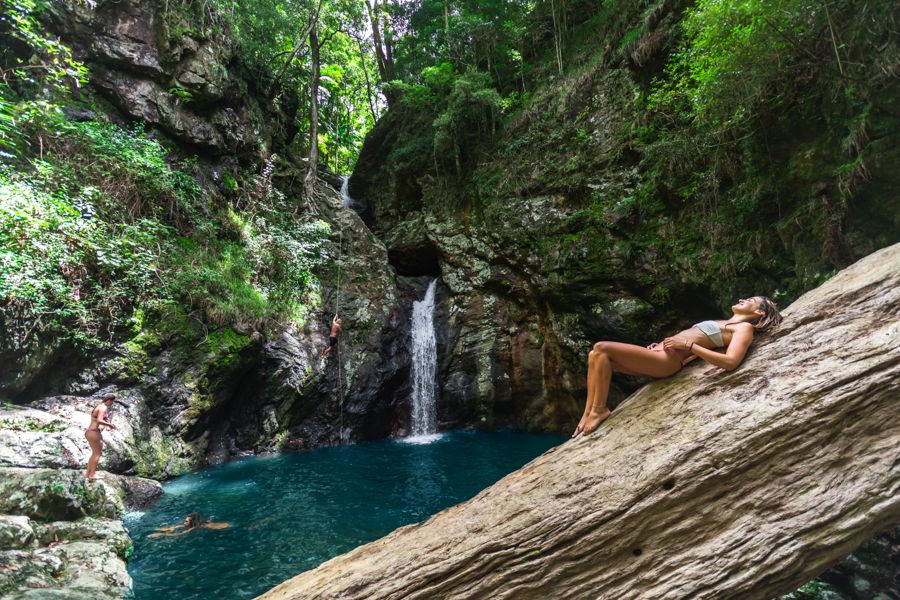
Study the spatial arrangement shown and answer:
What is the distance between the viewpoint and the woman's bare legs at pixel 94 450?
24.0 ft

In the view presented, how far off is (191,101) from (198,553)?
13.6 metres

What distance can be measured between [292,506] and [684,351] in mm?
8093

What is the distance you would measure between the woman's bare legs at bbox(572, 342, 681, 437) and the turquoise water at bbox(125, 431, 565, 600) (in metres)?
5.13

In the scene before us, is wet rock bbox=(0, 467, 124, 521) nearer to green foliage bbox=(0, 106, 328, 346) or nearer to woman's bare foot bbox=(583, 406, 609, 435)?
green foliage bbox=(0, 106, 328, 346)

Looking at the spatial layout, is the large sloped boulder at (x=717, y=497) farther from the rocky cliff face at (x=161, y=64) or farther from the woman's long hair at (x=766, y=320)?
the rocky cliff face at (x=161, y=64)

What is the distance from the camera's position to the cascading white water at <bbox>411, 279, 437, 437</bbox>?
50.9 ft

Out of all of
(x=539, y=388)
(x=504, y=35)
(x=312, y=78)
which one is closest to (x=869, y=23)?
(x=539, y=388)

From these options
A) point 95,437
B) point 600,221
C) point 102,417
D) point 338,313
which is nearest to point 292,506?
point 95,437

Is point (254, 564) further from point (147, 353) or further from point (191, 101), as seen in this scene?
point (191, 101)

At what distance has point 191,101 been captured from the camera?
45.6 feet

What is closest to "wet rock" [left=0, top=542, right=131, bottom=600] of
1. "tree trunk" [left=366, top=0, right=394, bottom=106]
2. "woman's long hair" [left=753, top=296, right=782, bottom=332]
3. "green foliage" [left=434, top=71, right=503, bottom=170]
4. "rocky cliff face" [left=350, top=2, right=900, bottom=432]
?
"woman's long hair" [left=753, top=296, right=782, bottom=332]

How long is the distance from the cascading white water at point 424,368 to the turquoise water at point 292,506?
199 cm

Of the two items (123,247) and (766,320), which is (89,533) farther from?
(766,320)

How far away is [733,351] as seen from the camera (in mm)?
3018
